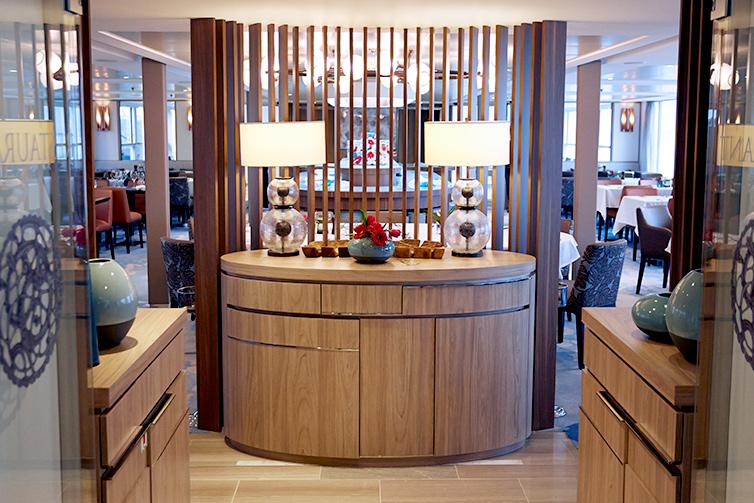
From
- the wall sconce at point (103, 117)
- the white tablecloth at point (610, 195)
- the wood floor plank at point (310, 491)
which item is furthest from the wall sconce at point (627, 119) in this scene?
the wood floor plank at point (310, 491)

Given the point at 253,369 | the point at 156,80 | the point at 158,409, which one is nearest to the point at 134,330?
the point at 158,409

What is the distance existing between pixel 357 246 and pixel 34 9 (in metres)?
2.84

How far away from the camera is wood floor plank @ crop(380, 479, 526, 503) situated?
12.6ft

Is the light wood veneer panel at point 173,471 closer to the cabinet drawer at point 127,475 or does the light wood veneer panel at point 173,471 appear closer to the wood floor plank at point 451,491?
the cabinet drawer at point 127,475

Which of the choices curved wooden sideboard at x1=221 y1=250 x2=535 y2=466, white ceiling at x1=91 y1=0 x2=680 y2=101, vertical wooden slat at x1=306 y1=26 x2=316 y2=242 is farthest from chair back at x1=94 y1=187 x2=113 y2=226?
curved wooden sideboard at x1=221 y1=250 x2=535 y2=466

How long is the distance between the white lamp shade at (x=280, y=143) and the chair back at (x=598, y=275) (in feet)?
7.89

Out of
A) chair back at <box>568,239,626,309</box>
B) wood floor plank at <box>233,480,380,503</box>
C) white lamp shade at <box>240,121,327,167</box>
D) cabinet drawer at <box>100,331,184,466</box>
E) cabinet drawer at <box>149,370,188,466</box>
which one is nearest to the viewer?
cabinet drawer at <box>100,331,184,466</box>

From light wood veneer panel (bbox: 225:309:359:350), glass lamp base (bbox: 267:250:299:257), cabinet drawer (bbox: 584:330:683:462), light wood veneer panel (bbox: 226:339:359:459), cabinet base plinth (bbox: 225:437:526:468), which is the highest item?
glass lamp base (bbox: 267:250:299:257)

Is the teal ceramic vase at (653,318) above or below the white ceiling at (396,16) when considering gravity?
below

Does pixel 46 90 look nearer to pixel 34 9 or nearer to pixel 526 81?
pixel 34 9

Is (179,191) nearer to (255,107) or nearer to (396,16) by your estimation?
(255,107)

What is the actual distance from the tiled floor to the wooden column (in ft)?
1.88

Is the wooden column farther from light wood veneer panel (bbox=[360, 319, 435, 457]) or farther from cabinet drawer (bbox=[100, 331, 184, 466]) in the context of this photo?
cabinet drawer (bbox=[100, 331, 184, 466])

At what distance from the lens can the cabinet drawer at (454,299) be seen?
13.4 ft
